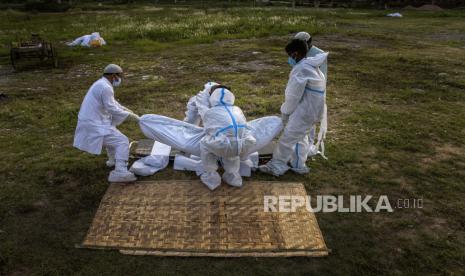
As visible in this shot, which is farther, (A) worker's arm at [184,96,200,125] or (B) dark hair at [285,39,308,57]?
(A) worker's arm at [184,96,200,125]

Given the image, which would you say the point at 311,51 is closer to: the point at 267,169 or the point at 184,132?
the point at 267,169

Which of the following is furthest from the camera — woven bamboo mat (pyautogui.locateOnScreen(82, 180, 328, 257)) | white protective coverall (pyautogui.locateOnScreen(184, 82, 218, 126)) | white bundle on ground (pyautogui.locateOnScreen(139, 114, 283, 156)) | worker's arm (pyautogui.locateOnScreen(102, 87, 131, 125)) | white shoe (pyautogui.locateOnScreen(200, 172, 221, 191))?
white protective coverall (pyautogui.locateOnScreen(184, 82, 218, 126))

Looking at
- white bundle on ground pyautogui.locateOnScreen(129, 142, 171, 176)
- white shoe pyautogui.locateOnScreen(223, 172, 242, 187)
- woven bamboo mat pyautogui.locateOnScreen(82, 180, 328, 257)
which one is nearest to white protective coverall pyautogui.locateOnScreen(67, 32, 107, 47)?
white bundle on ground pyautogui.locateOnScreen(129, 142, 171, 176)

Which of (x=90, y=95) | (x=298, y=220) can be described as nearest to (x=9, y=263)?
(x=90, y=95)

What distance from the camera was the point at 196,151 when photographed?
5910 millimetres

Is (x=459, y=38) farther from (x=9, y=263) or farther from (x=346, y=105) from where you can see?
(x=9, y=263)

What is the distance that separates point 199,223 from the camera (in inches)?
194

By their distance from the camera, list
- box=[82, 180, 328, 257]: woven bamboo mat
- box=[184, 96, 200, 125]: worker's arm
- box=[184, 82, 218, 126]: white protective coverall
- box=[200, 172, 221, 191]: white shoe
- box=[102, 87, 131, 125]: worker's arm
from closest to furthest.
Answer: box=[82, 180, 328, 257]: woven bamboo mat
box=[102, 87, 131, 125]: worker's arm
box=[200, 172, 221, 191]: white shoe
box=[184, 82, 218, 126]: white protective coverall
box=[184, 96, 200, 125]: worker's arm

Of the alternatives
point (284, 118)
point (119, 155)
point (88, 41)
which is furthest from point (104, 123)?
point (88, 41)

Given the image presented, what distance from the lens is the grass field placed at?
4395 mm

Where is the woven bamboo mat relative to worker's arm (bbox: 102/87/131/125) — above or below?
below

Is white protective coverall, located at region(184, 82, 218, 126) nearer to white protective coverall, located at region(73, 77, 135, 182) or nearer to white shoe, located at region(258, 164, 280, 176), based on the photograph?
white protective coverall, located at region(73, 77, 135, 182)

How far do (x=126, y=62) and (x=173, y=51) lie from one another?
2.46 metres

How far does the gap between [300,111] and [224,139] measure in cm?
133
